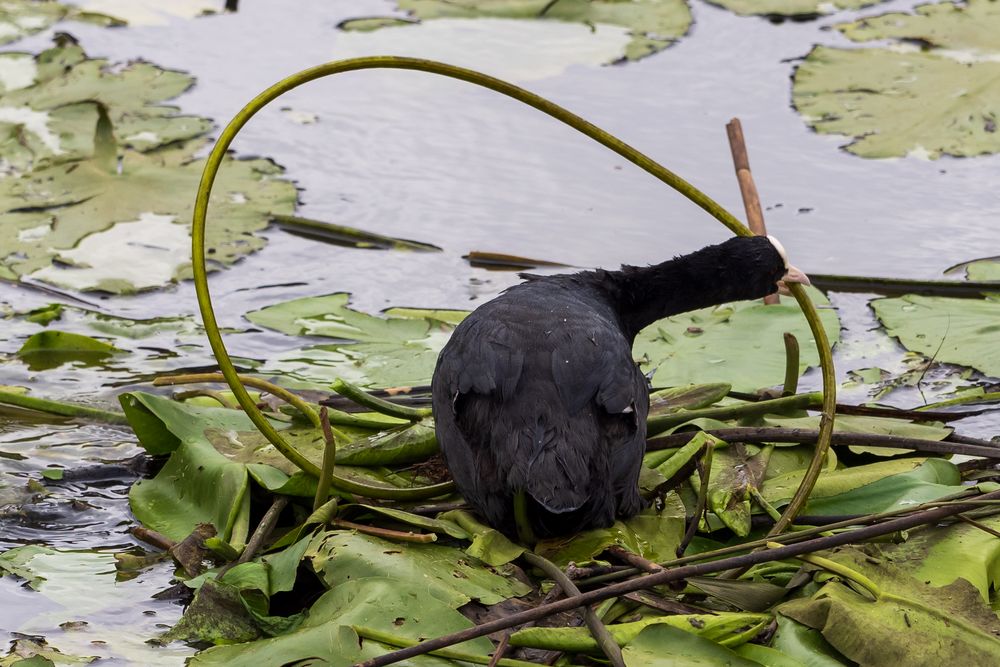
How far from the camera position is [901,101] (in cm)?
600

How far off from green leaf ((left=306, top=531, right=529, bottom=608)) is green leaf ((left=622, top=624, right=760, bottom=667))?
1.05 feet

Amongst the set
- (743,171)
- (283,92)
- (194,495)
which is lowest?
(194,495)

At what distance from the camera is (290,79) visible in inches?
113

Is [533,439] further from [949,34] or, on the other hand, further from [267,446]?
[949,34]

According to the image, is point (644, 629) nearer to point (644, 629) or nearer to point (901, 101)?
point (644, 629)

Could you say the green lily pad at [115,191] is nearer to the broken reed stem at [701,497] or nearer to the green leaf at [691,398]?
the green leaf at [691,398]

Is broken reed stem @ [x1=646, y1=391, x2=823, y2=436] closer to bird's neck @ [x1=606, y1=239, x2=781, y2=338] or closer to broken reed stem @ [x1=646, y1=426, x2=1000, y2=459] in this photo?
broken reed stem @ [x1=646, y1=426, x2=1000, y2=459]

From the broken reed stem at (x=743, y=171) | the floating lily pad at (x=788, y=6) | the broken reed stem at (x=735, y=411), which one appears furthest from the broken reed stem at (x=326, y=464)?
the floating lily pad at (x=788, y=6)

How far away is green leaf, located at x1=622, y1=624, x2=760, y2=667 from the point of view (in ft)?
8.29

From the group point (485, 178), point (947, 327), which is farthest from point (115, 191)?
point (947, 327)

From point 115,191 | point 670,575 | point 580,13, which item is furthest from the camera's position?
point 580,13

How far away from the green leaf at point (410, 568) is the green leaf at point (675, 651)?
32 cm

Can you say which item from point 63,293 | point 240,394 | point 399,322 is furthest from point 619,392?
point 63,293

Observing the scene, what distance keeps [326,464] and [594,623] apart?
71cm
